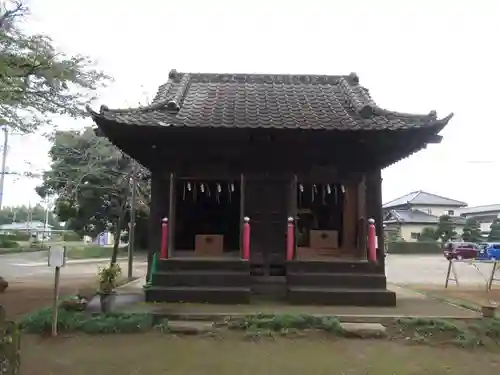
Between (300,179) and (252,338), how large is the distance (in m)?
4.12

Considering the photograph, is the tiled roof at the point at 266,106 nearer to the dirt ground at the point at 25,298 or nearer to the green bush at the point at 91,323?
the green bush at the point at 91,323

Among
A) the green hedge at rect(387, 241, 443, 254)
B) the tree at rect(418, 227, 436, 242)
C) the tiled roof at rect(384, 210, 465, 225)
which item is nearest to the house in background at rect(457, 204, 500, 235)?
the tiled roof at rect(384, 210, 465, 225)

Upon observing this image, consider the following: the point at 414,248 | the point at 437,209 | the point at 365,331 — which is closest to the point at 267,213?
the point at 365,331

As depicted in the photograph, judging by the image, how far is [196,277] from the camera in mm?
9461

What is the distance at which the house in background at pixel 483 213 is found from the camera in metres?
69.6

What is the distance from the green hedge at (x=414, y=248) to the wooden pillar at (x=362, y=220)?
141 feet

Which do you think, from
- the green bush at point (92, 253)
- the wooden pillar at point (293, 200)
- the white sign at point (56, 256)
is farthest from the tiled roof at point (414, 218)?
the white sign at point (56, 256)

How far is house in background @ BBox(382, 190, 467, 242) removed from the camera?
6078 cm

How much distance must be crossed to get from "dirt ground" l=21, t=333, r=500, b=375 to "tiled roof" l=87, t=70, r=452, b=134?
13.4ft

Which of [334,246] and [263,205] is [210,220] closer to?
[263,205]

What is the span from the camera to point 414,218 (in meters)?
61.7

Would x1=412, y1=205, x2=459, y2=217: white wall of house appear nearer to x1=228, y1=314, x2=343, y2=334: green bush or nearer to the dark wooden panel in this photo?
the dark wooden panel

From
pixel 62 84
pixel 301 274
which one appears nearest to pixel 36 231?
pixel 62 84

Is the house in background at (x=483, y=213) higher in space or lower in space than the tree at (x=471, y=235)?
higher
